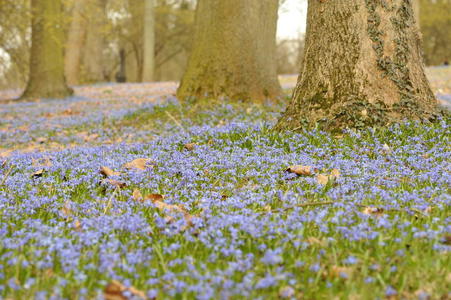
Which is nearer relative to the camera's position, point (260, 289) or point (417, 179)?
point (260, 289)

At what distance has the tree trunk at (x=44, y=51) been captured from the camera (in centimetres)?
1602

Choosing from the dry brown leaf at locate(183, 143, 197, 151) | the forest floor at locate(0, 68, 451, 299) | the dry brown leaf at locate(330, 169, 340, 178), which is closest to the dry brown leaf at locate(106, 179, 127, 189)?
the forest floor at locate(0, 68, 451, 299)

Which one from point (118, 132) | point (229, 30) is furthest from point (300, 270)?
point (229, 30)

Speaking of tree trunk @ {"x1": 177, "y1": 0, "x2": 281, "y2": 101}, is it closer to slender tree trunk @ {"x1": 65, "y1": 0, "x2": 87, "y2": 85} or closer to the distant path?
the distant path

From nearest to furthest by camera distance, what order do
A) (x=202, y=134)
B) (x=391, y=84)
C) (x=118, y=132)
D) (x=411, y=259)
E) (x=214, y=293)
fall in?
(x=214, y=293), (x=411, y=259), (x=391, y=84), (x=202, y=134), (x=118, y=132)

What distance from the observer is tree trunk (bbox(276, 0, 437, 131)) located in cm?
567

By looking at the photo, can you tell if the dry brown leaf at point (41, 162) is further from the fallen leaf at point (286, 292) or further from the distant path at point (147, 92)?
the distant path at point (147, 92)

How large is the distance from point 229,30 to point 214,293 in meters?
8.79

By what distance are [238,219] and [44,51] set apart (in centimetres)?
1519

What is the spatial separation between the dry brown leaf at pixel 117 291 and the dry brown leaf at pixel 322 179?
2.19 meters

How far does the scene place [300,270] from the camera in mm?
2404

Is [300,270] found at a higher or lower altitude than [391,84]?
lower

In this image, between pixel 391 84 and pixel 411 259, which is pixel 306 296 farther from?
pixel 391 84

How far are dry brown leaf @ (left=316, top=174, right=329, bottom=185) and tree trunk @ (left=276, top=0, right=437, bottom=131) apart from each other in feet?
5.71
